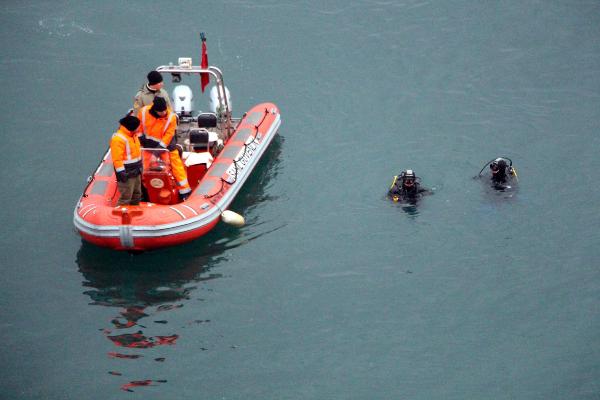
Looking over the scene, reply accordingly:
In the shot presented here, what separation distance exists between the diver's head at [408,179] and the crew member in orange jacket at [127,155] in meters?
4.59

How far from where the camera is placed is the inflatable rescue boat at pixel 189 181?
1717 centimetres

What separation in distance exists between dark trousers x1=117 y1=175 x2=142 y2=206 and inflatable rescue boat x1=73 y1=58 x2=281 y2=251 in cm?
19

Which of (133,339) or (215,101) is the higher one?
(215,101)

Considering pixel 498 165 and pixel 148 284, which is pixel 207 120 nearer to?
pixel 148 284

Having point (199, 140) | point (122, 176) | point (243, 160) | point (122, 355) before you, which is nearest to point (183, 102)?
point (199, 140)

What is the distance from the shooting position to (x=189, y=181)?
1906 centimetres

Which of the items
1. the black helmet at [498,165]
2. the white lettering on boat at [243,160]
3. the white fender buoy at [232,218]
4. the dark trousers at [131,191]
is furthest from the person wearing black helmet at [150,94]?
the black helmet at [498,165]

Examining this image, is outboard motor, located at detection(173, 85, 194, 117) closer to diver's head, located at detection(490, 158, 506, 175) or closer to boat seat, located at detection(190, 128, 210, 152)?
boat seat, located at detection(190, 128, 210, 152)

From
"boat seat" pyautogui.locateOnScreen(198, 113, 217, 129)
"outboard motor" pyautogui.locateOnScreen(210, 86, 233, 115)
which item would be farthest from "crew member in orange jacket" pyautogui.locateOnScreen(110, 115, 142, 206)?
"outboard motor" pyautogui.locateOnScreen(210, 86, 233, 115)

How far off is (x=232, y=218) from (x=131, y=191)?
178 centimetres

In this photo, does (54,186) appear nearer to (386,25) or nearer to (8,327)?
(8,327)

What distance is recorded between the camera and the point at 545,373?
15336 millimetres

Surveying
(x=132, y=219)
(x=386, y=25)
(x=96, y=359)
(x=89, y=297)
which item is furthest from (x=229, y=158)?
(x=386, y=25)

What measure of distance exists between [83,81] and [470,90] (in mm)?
8214
